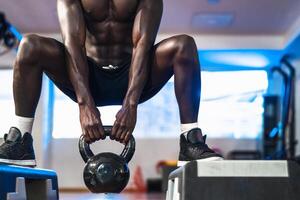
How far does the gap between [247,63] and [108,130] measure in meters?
5.93

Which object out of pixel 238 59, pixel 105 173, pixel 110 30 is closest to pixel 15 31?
pixel 238 59

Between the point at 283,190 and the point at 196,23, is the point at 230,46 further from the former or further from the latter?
the point at 283,190

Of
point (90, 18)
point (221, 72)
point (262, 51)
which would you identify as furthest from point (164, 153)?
point (90, 18)

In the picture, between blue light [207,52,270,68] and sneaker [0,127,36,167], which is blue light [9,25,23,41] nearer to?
blue light [207,52,270,68]

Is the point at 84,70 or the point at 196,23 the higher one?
the point at 196,23

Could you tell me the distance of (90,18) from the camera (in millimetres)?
1817

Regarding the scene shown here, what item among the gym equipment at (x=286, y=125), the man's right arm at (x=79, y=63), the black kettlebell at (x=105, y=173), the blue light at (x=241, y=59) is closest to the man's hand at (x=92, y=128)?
the man's right arm at (x=79, y=63)

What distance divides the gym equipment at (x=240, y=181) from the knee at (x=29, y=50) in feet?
2.47

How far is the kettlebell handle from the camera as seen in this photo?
4.50 feet

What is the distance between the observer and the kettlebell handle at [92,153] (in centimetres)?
137

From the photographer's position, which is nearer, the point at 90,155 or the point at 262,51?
the point at 90,155

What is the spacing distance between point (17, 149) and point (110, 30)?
0.60 meters

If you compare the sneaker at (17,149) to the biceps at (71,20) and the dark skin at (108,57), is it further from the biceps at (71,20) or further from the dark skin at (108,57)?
the biceps at (71,20)

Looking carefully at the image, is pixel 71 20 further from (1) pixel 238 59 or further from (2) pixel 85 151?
(1) pixel 238 59
